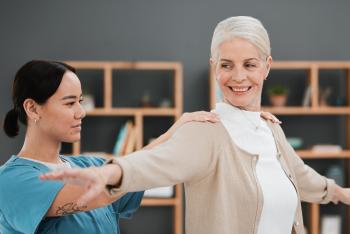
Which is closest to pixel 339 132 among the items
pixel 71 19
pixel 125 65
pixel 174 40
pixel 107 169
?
pixel 174 40

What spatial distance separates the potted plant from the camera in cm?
441

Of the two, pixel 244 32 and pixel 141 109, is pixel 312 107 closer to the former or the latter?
pixel 141 109

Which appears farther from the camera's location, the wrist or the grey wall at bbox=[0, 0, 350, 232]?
the grey wall at bbox=[0, 0, 350, 232]

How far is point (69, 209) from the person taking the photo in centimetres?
162

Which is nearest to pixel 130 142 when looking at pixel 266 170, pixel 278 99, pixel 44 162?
pixel 278 99

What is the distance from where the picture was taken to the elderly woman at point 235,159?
1.37 meters

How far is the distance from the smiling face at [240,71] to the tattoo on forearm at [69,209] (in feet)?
1.69

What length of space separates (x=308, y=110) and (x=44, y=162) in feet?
9.70

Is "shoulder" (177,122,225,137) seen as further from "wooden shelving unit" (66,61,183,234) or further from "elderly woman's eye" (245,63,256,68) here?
"wooden shelving unit" (66,61,183,234)

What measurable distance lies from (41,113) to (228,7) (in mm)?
3102

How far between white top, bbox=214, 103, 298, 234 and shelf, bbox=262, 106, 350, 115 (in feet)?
9.56

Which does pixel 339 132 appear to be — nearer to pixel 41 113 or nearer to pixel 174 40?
pixel 174 40

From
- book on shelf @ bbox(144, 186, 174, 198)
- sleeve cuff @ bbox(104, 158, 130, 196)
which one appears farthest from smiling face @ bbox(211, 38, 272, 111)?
book on shelf @ bbox(144, 186, 174, 198)

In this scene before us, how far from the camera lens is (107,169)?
1.12 m
